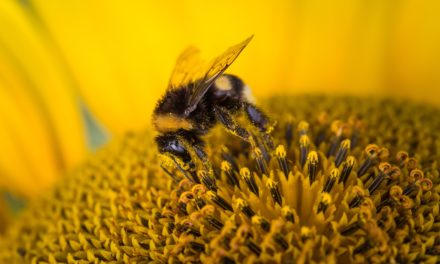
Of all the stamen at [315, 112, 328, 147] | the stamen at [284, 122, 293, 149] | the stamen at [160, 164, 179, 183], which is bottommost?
the stamen at [315, 112, 328, 147]

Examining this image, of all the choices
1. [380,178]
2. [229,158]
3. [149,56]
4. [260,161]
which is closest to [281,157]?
[260,161]

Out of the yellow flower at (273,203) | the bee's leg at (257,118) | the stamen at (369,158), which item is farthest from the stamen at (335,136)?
the bee's leg at (257,118)

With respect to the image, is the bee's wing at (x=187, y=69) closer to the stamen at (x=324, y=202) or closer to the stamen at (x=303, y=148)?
the stamen at (x=303, y=148)

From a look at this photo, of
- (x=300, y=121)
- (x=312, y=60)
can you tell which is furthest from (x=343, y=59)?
(x=300, y=121)

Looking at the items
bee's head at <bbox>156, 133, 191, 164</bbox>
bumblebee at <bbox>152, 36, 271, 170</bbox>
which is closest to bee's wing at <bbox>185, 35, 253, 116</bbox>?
bumblebee at <bbox>152, 36, 271, 170</bbox>

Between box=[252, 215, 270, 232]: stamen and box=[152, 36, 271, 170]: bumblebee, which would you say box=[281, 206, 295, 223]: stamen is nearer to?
box=[252, 215, 270, 232]: stamen

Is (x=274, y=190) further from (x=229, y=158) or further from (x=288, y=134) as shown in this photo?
(x=288, y=134)
